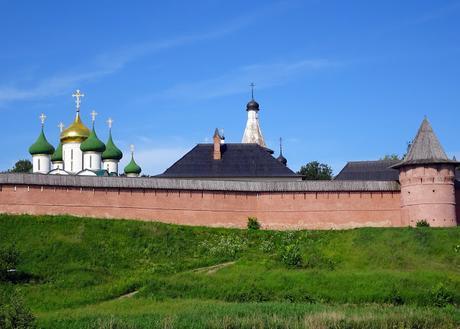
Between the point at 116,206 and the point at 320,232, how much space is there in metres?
6.89

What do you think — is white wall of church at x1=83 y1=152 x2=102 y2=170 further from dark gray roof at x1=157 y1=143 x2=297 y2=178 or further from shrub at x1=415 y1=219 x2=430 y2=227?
shrub at x1=415 y1=219 x2=430 y2=227

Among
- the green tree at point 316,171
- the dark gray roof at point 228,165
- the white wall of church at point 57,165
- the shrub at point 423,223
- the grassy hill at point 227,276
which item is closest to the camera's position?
the grassy hill at point 227,276

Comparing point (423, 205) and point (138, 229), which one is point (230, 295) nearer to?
point (138, 229)

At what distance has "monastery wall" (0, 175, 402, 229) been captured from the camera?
2838cm

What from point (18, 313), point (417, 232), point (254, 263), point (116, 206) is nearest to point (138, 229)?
point (116, 206)

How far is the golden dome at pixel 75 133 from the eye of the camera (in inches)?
1443

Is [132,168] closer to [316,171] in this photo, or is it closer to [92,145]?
[92,145]

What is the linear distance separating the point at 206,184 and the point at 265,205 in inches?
87.2

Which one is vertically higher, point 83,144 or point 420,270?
point 83,144

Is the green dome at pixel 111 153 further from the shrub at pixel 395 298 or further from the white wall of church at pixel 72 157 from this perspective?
the shrub at pixel 395 298

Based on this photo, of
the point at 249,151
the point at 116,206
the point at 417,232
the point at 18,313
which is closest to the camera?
the point at 18,313

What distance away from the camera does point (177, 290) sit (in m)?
20.1

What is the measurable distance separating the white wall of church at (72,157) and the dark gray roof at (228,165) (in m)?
5.12

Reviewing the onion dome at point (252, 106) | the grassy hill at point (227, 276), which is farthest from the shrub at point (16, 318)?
the onion dome at point (252, 106)
